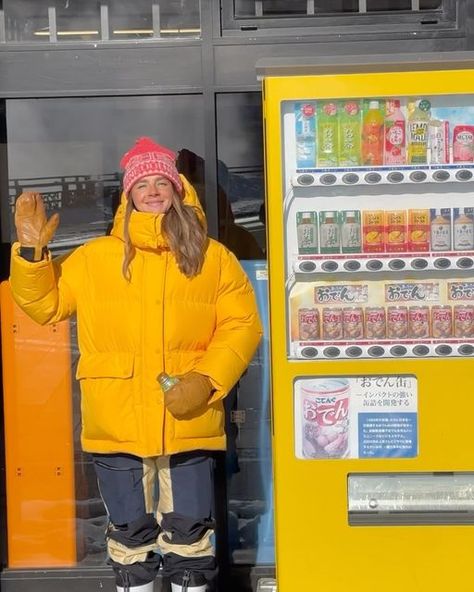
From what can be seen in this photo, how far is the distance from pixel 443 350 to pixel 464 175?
0.62 meters

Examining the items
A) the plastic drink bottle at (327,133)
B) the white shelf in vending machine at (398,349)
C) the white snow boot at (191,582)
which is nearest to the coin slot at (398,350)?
the white shelf in vending machine at (398,349)

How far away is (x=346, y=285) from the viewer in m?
3.41

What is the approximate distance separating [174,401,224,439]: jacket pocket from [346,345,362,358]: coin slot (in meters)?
0.62

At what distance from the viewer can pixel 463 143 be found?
11.0 ft

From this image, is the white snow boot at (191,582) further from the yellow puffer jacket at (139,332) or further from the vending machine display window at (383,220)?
the vending machine display window at (383,220)

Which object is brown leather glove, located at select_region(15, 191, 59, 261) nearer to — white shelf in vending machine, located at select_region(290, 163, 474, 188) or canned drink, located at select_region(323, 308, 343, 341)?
white shelf in vending machine, located at select_region(290, 163, 474, 188)

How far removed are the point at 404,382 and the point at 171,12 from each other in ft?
6.96

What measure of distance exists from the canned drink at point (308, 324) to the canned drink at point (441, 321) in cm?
41

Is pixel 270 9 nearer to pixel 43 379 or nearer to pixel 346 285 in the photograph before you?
pixel 346 285

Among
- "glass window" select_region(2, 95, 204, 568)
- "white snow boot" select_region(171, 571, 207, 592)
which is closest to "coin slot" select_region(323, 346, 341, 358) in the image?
"white snow boot" select_region(171, 571, 207, 592)

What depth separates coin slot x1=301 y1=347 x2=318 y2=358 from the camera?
11.3 feet

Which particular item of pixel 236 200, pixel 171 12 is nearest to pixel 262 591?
pixel 236 200

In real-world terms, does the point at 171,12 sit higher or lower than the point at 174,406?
higher

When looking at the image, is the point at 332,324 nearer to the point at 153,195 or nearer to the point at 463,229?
the point at 463,229
